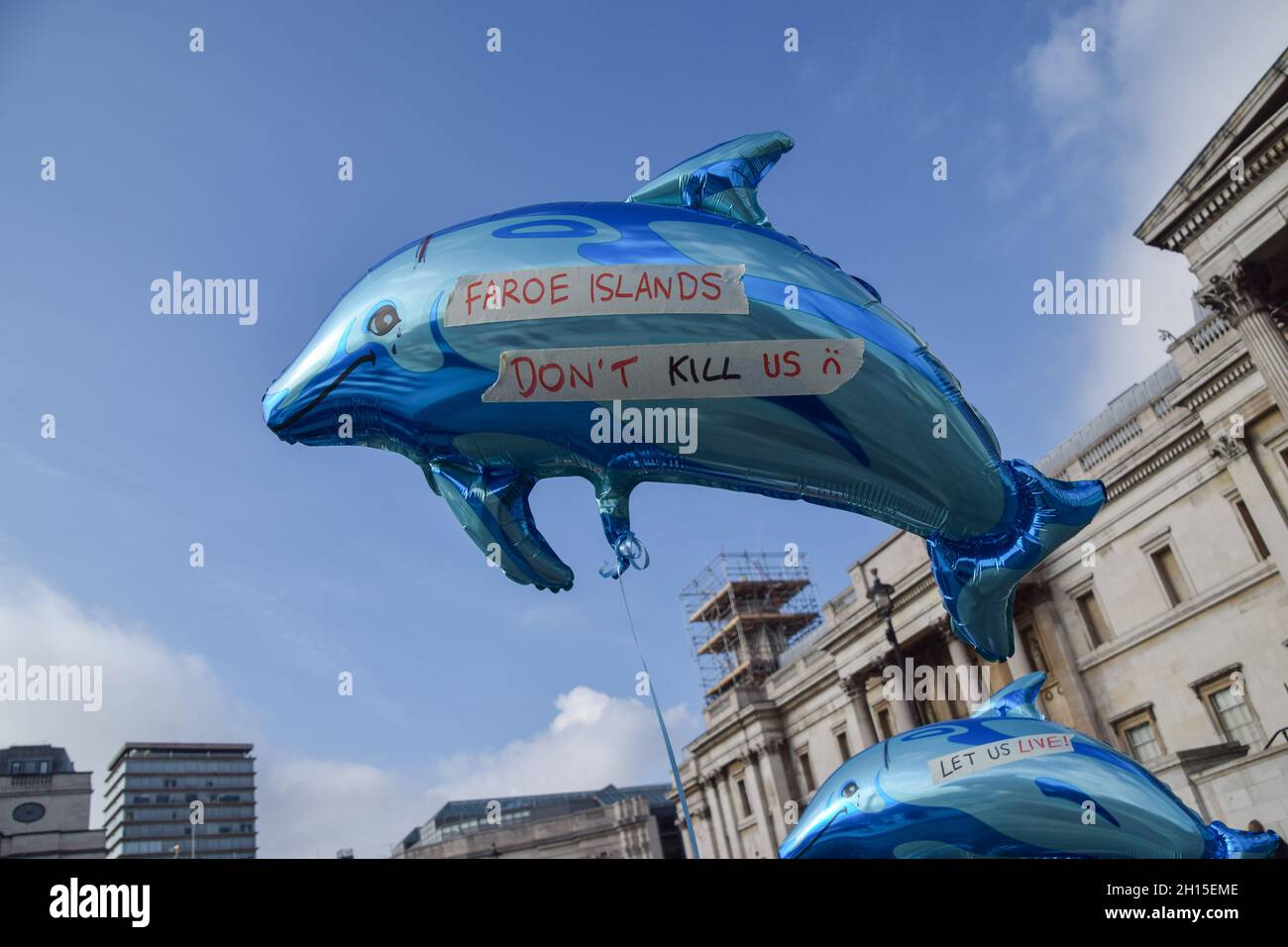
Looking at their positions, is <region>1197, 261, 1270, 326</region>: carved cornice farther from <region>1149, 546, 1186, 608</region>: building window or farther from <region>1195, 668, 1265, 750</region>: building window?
<region>1195, 668, 1265, 750</region>: building window

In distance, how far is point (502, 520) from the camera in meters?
4.22

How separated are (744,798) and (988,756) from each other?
45975mm

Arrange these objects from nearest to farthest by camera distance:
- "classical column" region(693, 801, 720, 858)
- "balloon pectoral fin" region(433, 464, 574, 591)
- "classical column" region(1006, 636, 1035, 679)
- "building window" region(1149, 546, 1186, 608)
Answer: "balloon pectoral fin" region(433, 464, 574, 591) → "building window" region(1149, 546, 1186, 608) → "classical column" region(1006, 636, 1035, 679) → "classical column" region(693, 801, 720, 858)

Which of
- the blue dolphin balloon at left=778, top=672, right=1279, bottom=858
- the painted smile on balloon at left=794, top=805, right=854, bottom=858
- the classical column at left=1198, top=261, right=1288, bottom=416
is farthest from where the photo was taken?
the classical column at left=1198, top=261, right=1288, bottom=416

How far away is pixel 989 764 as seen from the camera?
19.4 feet

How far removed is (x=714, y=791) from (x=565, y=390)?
166 ft

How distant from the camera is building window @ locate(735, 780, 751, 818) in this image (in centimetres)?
4859

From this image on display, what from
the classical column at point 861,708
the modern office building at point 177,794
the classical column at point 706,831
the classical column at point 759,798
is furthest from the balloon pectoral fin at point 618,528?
the modern office building at point 177,794

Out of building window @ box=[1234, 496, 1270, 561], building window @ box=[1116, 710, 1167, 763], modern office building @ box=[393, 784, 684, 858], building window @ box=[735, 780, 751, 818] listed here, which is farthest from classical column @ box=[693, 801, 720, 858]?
building window @ box=[1234, 496, 1270, 561]

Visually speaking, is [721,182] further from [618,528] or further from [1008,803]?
[1008,803]

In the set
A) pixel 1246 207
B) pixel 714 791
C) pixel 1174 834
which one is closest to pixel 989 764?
pixel 1174 834

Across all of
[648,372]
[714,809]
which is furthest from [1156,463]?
[714,809]

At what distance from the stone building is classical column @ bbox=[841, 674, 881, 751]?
36.4 inches

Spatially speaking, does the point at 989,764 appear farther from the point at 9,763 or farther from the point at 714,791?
the point at 9,763
